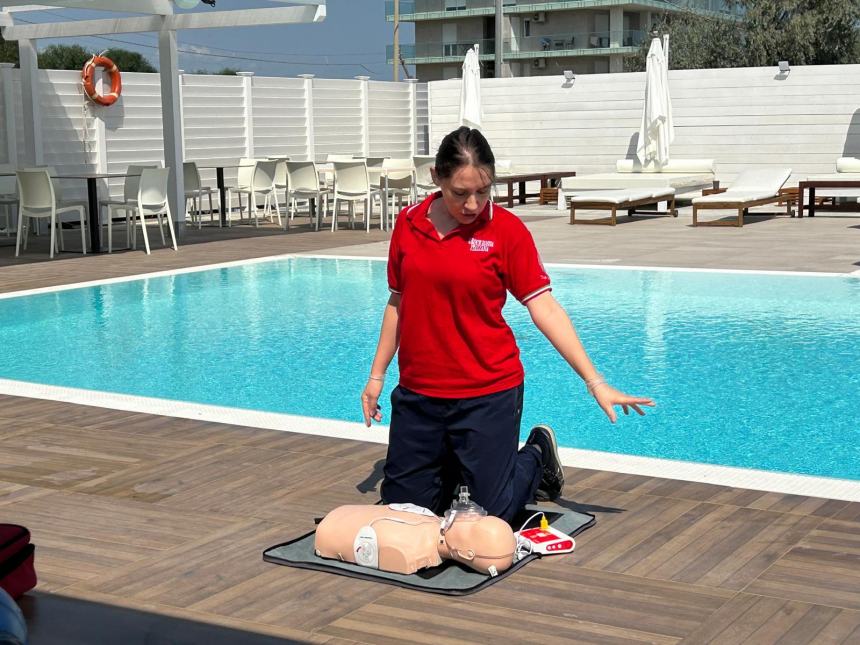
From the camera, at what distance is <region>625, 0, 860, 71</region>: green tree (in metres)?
38.1

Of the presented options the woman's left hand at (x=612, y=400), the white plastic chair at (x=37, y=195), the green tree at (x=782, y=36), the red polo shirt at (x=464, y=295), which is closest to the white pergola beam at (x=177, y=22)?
the white plastic chair at (x=37, y=195)

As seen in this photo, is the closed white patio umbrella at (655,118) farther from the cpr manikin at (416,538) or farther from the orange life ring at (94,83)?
the cpr manikin at (416,538)

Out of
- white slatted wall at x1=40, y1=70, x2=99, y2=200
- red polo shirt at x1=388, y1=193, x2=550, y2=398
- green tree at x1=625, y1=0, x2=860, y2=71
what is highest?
green tree at x1=625, y1=0, x2=860, y2=71

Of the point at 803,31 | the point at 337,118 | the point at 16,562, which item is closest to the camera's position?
the point at 16,562

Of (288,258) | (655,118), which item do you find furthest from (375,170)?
(655,118)

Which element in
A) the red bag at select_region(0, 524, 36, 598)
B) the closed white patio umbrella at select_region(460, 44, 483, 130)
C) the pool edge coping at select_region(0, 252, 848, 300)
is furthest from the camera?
the closed white patio umbrella at select_region(460, 44, 483, 130)

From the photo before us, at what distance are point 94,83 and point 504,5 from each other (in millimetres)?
40445

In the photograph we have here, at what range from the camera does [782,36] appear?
39156 millimetres

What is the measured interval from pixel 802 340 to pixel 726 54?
37.3 m

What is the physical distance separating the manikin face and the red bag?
58.0 inches

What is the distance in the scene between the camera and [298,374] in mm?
7324

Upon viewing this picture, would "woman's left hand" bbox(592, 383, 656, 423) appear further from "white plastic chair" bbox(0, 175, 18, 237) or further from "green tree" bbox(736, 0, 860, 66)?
"green tree" bbox(736, 0, 860, 66)

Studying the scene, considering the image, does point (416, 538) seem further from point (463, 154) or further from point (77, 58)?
point (77, 58)

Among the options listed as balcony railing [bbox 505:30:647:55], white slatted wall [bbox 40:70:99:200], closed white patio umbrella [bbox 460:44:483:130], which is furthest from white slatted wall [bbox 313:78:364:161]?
balcony railing [bbox 505:30:647:55]
